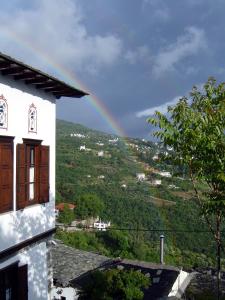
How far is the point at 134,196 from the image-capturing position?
62.3 meters

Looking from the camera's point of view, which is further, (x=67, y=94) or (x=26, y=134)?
(x=67, y=94)

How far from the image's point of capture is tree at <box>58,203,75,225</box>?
163ft

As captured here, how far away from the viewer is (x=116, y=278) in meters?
11.5

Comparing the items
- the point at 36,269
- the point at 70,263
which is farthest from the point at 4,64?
the point at 70,263

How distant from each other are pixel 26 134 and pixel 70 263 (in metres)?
10.2

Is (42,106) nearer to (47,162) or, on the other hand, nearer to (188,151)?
(47,162)

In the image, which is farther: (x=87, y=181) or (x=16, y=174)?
(x=87, y=181)

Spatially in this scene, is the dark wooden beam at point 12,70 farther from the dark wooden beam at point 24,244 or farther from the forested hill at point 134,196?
the forested hill at point 134,196

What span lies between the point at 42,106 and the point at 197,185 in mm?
4142

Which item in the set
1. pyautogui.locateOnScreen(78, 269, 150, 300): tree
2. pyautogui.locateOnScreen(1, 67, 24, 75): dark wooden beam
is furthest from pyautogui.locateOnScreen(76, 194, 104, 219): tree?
pyautogui.locateOnScreen(1, 67, 24, 75): dark wooden beam

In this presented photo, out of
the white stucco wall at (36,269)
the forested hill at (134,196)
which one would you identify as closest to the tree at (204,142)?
the white stucco wall at (36,269)

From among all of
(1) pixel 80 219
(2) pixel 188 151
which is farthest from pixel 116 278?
(1) pixel 80 219

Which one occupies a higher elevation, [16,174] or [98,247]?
[16,174]

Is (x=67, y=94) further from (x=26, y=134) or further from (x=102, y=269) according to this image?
(x=102, y=269)
